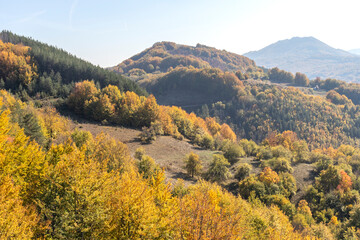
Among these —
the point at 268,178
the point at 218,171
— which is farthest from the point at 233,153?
the point at 268,178

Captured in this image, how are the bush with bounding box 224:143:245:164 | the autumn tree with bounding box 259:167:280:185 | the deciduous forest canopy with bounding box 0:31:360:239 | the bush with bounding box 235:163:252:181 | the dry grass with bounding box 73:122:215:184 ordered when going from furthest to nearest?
the bush with bounding box 224:143:245:164
the dry grass with bounding box 73:122:215:184
the bush with bounding box 235:163:252:181
the autumn tree with bounding box 259:167:280:185
the deciduous forest canopy with bounding box 0:31:360:239

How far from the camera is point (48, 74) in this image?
103 m

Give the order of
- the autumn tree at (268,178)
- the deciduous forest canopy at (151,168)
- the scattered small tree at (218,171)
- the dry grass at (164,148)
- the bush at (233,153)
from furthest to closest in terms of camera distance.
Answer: the bush at (233,153)
the dry grass at (164,148)
the scattered small tree at (218,171)
the autumn tree at (268,178)
the deciduous forest canopy at (151,168)

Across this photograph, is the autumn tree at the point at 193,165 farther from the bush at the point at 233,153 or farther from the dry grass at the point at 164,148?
the bush at the point at 233,153

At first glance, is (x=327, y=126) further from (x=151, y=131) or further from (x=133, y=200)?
(x=133, y=200)

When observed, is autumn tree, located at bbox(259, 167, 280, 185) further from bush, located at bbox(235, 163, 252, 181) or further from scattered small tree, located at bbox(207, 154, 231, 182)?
scattered small tree, located at bbox(207, 154, 231, 182)

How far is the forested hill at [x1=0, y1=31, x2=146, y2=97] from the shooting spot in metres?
87.5

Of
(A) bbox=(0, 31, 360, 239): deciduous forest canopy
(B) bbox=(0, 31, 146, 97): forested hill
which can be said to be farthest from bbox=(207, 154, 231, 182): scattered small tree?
(B) bbox=(0, 31, 146, 97): forested hill

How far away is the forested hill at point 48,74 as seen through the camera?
87.5 meters

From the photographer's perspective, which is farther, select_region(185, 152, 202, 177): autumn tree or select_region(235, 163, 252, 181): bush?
select_region(235, 163, 252, 181): bush

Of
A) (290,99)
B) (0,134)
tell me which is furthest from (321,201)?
(290,99)

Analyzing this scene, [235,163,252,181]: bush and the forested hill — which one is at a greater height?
the forested hill

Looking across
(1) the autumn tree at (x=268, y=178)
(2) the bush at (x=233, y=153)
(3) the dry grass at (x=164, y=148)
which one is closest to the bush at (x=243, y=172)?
(1) the autumn tree at (x=268, y=178)

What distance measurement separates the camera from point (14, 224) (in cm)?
1123
